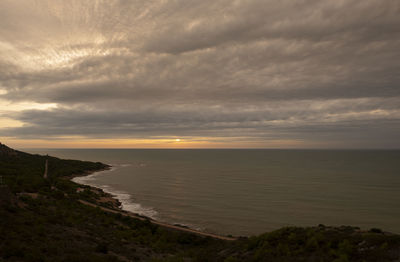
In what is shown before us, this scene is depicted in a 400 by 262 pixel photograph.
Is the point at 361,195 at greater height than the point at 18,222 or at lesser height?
lesser

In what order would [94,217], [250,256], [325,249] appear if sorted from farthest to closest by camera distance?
[94,217]
[250,256]
[325,249]

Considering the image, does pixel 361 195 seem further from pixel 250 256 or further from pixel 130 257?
pixel 130 257

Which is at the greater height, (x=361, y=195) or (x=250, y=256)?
(x=250, y=256)

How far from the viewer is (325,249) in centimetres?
1612

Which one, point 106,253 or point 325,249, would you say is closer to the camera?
point 325,249

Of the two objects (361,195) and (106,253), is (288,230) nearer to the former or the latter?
(106,253)

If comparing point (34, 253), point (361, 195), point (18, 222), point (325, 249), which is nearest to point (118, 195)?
point (18, 222)

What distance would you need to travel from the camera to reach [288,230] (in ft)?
70.3

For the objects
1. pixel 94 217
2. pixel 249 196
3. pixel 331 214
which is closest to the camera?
pixel 94 217

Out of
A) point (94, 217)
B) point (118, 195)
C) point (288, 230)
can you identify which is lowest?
point (118, 195)

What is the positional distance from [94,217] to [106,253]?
49.2ft

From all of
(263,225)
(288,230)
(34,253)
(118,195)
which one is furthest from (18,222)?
(118,195)

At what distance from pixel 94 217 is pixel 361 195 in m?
67.4

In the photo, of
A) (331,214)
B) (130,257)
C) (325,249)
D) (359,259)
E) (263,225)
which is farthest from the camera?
(331,214)
